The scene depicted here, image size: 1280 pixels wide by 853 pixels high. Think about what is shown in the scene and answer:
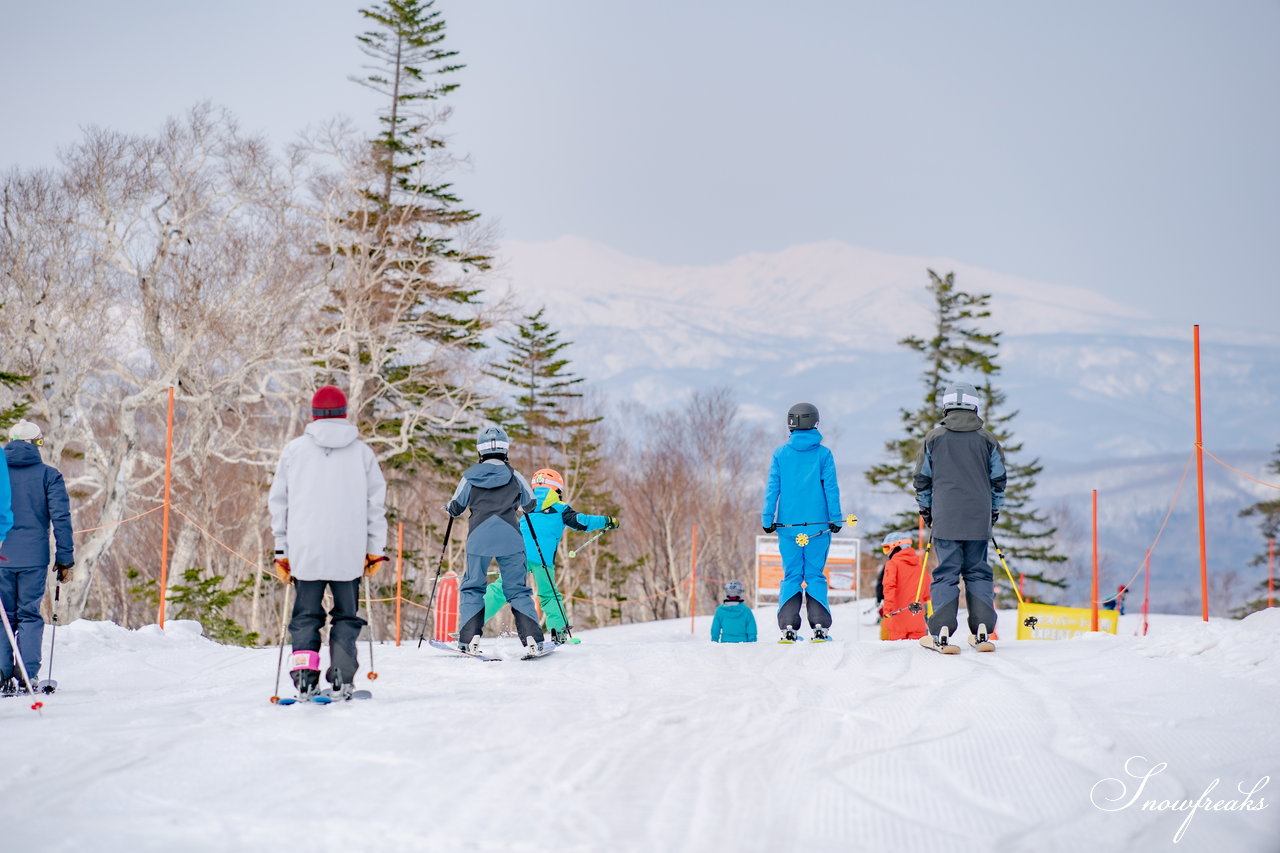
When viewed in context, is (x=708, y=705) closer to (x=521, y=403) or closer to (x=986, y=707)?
(x=986, y=707)

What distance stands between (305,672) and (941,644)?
4.31 metres

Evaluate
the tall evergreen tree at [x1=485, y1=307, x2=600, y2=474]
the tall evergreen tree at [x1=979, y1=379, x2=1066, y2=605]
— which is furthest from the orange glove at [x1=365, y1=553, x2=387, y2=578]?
the tall evergreen tree at [x1=979, y1=379, x2=1066, y2=605]

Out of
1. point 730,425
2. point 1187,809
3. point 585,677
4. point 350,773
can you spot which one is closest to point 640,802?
point 350,773

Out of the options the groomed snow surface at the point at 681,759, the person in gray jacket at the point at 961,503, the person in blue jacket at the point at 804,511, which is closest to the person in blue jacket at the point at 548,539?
the person in blue jacket at the point at 804,511

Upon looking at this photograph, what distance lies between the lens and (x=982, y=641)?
8062 mm

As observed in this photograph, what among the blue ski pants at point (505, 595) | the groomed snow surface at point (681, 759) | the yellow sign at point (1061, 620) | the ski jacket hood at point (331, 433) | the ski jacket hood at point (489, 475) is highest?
the ski jacket hood at point (331, 433)

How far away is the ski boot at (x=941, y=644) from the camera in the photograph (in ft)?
25.5

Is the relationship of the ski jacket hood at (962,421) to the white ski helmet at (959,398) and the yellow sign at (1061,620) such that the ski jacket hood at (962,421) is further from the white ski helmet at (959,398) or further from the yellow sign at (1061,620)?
the yellow sign at (1061,620)

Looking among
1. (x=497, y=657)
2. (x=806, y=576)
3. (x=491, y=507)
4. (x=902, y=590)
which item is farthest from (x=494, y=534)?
(x=902, y=590)

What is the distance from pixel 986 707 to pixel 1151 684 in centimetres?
120

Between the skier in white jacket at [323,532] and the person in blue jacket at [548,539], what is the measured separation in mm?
3212

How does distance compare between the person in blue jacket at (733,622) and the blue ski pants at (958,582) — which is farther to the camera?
the person in blue jacket at (733,622)

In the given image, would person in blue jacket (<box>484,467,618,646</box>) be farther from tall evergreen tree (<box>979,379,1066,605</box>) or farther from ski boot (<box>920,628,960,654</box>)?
tall evergreen tree (<box>979,379,1066,605</box>)

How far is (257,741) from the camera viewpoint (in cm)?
484
